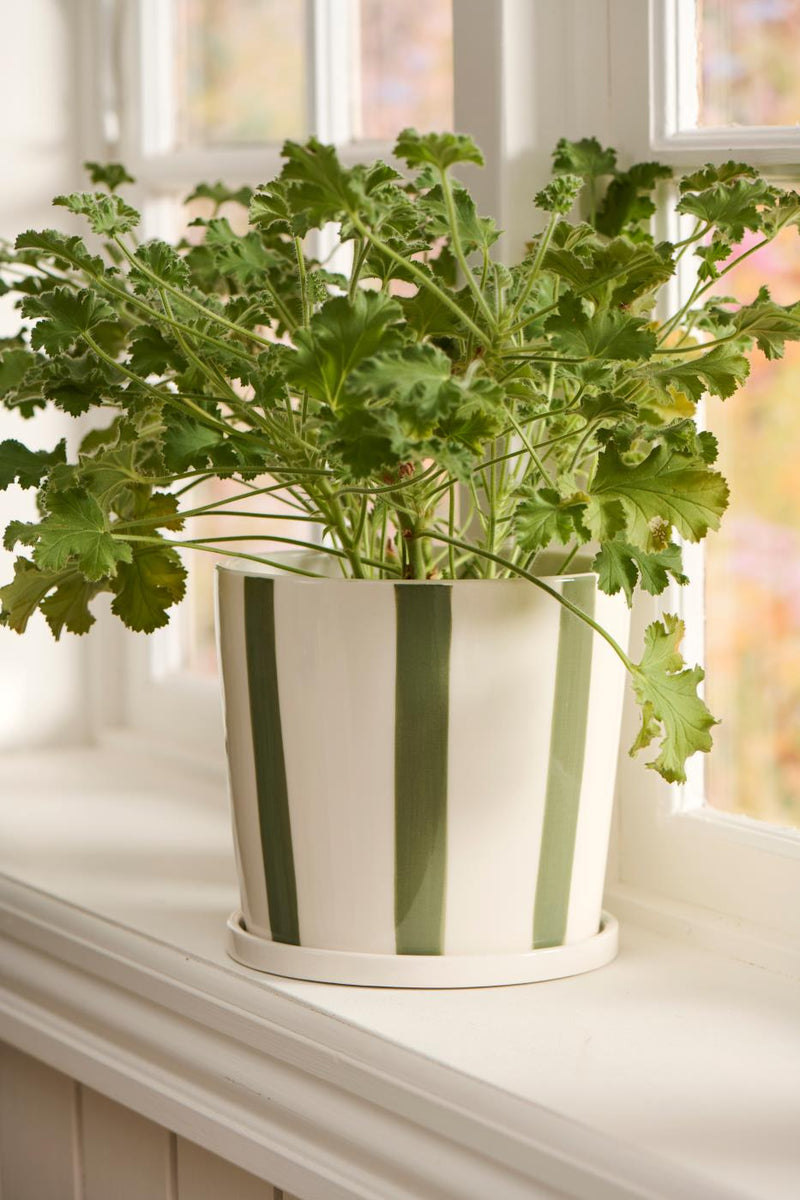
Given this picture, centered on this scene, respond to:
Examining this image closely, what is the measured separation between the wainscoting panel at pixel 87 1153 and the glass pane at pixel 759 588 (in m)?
0.39

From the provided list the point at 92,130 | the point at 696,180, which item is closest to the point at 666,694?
the point at 696,180

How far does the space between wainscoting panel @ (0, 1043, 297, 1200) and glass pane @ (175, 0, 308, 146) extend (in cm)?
80

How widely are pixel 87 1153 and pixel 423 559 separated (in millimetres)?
520

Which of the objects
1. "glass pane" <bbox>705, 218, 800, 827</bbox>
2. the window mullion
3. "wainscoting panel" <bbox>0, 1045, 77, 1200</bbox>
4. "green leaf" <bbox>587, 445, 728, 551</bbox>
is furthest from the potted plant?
the window mullion

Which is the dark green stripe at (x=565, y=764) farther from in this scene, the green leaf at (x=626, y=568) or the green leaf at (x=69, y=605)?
the green leaf at (x=69, y=605)

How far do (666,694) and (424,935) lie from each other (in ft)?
0.60

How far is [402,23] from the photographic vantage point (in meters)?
1.17

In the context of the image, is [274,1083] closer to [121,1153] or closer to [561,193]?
[121,1153]

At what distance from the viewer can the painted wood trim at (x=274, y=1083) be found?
2.03 feet

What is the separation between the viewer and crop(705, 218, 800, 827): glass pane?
2.91 feet

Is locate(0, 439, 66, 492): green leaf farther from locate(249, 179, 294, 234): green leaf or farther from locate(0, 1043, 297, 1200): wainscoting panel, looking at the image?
locate(0, 1043, 297, 1200): wainscoting panel

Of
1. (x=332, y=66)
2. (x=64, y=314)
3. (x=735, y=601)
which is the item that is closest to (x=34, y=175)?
(x=332, y=66)

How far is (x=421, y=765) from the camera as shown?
27.9 inches

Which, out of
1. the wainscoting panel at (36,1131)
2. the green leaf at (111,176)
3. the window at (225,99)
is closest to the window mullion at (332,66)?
the window at (225,99)
